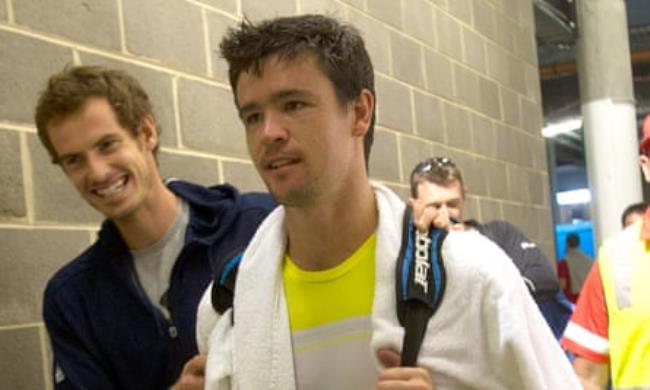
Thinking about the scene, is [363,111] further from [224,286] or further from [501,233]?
[501,233]

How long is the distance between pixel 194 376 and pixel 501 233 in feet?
5.84

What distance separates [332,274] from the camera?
1.32 m

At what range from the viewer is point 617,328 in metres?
2.20

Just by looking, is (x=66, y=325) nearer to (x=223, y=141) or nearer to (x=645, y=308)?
(x=223, y=141)

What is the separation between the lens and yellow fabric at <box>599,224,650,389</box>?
2135 millimetres

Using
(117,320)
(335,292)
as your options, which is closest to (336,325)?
(335,292)

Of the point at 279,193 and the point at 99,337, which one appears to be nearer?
the point at 279,193

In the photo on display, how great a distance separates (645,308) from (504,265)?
1096 mm


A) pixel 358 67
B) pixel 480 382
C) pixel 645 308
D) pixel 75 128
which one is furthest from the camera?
pixel 645 308

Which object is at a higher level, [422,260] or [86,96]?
[86,96]

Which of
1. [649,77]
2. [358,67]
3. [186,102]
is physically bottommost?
[358,67]

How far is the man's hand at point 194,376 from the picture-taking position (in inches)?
53.9

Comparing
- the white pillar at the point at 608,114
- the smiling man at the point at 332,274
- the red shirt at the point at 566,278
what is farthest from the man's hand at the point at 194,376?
the red shirt at the point at 566,278

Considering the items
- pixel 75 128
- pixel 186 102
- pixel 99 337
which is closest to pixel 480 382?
pixel 99 337
